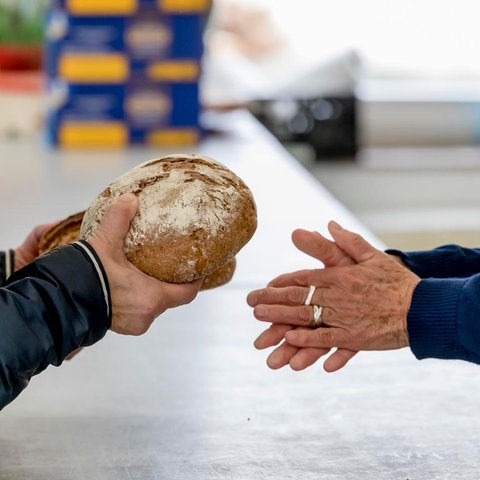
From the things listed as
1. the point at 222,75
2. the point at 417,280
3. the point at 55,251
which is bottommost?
the point at 222,75

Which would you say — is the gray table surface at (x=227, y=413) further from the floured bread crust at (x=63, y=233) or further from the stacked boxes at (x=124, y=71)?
the stacked boxes at (x=124, y=71)

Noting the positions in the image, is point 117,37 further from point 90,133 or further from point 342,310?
point 342,310

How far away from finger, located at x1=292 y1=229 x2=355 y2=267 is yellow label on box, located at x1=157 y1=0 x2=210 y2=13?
2.03 metres

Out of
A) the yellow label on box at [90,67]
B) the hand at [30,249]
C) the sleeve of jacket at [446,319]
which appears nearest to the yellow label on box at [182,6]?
the yellow label on box at [90,67]

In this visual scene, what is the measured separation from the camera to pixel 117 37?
3406 millimetres

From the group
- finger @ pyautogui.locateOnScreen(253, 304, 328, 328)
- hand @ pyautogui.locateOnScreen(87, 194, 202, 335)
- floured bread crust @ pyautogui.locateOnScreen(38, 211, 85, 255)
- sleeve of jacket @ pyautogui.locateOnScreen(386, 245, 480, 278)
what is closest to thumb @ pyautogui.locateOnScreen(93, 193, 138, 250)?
hand @ pyautogui.locateOnScreen(87, 194, 202, 335)

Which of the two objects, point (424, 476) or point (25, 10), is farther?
point (25, 10)

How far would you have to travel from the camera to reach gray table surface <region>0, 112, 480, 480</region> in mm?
1201

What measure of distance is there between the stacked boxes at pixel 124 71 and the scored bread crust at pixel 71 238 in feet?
6.61

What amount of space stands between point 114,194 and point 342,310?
391 millimetres

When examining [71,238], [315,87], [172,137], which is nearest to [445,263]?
[71,238]

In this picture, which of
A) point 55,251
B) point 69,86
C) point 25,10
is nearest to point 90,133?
point 69,86

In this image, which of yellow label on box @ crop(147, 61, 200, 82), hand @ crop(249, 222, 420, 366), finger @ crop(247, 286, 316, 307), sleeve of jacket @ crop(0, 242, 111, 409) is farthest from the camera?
yellow label on box @ crop(147, 61, 200, 82)

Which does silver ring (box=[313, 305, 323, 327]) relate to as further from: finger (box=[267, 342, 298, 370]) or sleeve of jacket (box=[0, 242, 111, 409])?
sleeve of jacket (box=[0, 242, 111, 409])
